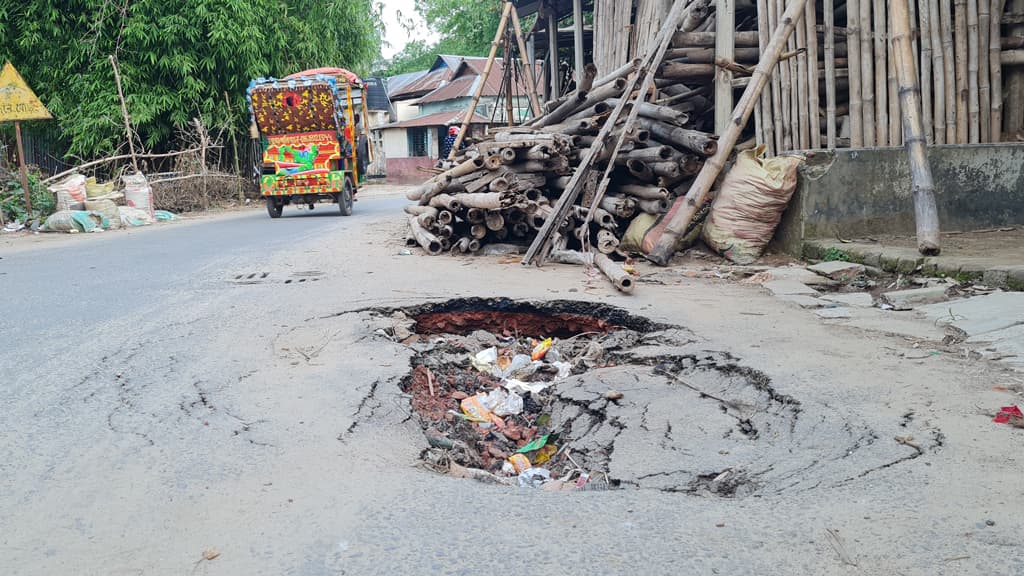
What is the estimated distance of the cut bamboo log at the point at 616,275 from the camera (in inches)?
232

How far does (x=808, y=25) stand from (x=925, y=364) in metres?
4.89

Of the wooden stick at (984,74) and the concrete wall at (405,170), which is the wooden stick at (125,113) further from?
the concrete wall at (405,170)

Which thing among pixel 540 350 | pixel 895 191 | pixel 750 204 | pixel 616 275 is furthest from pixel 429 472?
pixel 895 191

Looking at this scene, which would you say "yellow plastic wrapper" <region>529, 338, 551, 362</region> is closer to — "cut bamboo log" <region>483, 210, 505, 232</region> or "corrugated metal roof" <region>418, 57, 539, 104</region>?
"cut bamboo log" <region>483, 210, 505, 232</region>

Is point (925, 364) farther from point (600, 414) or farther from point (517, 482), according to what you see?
point (517, 482)

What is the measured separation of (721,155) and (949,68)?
2.12 metres

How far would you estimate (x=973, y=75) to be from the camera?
6.93m

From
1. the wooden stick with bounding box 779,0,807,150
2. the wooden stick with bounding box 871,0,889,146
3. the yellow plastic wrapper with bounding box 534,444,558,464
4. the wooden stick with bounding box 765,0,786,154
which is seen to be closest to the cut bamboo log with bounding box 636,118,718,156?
the wooden stick with bounding box 765,0,786,154

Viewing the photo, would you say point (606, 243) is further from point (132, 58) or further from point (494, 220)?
point (132, 58)

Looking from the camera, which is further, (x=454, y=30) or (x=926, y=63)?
(x=454, y=30)

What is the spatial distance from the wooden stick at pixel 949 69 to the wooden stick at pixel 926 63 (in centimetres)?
11

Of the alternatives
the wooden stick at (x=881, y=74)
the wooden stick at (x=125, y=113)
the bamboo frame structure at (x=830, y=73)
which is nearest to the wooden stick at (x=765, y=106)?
the bamboo frame structure at (x=830, y=73)

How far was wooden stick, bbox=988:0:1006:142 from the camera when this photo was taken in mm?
6898

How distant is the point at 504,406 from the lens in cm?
414
